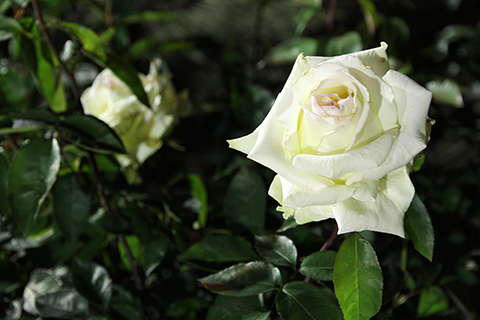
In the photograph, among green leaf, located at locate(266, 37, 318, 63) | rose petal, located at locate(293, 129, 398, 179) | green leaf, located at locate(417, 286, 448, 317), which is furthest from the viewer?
green leaf, located at locate(266, 37, 318, 63)

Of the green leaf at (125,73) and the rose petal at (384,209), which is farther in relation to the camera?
the green leaf at (125,73)

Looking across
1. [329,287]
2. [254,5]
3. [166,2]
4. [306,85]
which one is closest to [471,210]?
[329,287]

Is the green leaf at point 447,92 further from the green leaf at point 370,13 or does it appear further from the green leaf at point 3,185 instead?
the green leaf at point 3,185

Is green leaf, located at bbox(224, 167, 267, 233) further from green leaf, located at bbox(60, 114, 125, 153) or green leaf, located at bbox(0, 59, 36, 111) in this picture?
green leaf, located at bbox(0, 59, 36, 111)

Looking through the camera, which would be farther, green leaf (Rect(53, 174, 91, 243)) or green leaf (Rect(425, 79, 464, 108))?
green leaf (Rect(425, 79, 464, 108))

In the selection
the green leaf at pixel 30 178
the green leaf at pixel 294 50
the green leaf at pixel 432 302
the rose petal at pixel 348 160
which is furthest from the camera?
the green leaf at pixel 294 50

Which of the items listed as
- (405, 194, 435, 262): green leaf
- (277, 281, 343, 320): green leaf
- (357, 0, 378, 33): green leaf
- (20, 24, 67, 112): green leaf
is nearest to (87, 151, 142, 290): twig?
(20, 24, 67, 112): green leaf

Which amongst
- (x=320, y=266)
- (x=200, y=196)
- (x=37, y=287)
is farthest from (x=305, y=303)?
(x=37, y=287)

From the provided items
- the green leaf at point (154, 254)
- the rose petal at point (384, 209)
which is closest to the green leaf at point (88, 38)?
the green leaf at point (154, 254)

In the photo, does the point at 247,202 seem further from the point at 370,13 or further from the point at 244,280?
the point at 370,13
